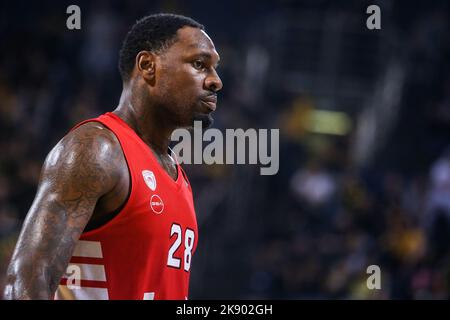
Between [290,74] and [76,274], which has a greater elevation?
[290,74]

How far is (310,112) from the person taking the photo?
42.4ft

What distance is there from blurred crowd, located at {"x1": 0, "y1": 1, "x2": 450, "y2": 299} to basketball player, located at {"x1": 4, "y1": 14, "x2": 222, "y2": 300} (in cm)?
472

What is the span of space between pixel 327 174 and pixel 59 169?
8230mm

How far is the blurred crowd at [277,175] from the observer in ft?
29.2

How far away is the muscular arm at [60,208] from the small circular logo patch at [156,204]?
238 mm

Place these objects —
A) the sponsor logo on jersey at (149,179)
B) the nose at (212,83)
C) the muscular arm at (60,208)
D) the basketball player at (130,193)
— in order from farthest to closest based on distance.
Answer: the nose at (212,83) → the sponsor logo on jersey at (149,179) → the basketball player at (130,193) → the muscular arm at (60,208)

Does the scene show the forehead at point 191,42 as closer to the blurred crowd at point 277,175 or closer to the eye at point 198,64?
the eye at point 198,64

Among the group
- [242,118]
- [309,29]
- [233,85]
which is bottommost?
[242,118]

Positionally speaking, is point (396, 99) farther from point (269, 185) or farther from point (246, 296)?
point (246, 296)

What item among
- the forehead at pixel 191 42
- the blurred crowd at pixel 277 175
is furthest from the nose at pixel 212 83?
the blurred crowd at pixel 277 175

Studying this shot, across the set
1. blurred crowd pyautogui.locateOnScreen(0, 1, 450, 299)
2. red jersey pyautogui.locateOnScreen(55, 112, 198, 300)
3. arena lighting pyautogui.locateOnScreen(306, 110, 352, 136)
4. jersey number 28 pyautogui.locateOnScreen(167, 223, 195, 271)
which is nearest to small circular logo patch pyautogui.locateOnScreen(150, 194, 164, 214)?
red jersey pyautogui.locateOnScreen(55, 112, 198, 300)

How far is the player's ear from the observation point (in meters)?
3.59

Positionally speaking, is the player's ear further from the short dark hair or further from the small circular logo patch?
the small circular logo patch
